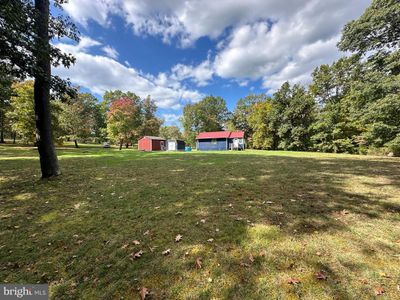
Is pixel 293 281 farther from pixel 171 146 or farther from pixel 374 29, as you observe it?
pixel 171 146

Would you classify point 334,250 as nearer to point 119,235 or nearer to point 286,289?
point 286,289

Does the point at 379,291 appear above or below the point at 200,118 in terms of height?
below

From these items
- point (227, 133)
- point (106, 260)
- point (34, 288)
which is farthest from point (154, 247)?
point (227, 133)

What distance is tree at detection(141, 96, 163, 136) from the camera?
50.2m

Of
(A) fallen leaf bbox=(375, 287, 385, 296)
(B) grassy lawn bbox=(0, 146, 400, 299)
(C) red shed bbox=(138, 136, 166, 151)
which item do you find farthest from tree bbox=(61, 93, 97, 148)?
(A) fallen leaf bbox=(375, 287, 385, 296)

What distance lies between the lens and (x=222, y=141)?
4106cm

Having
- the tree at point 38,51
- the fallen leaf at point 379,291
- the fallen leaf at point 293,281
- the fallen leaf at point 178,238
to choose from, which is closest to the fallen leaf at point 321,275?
the fallen leaf at point 293,281

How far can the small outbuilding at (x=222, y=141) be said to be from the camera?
130 ft

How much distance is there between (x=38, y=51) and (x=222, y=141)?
36383mm

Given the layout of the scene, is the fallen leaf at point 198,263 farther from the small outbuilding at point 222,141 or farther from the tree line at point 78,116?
the small outbuilding at point 222,141

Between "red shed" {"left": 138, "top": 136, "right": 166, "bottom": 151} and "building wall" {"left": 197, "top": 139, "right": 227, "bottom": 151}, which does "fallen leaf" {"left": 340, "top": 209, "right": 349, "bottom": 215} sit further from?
"building wall" {"left": 197, "top": 139, "right": 227, "bottom": 151}

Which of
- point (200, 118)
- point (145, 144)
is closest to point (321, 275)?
point (145, 144)

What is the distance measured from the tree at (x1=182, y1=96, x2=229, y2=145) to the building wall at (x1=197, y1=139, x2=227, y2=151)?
43.4ft

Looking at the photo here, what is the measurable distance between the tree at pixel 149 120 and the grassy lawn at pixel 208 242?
148 feet
